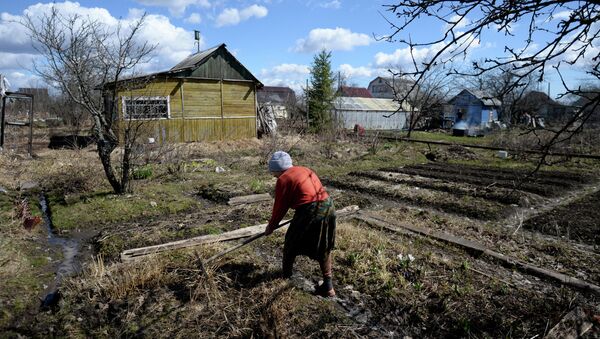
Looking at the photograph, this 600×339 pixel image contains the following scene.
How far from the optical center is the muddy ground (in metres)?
3.52

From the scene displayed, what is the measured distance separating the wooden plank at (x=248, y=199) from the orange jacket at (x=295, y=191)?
429 centimetres

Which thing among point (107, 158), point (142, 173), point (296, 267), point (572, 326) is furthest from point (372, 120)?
point (572, 326)

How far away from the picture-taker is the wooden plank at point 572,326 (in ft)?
10.5

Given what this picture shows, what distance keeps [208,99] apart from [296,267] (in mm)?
15006

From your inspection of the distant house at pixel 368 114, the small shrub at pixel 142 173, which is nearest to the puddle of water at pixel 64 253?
the small shrub at pixel 142 173

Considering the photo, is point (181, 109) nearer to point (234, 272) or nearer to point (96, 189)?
point (96, 189)

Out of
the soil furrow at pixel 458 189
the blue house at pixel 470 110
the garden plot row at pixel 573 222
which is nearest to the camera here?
the garden plot row at pixel 573 222

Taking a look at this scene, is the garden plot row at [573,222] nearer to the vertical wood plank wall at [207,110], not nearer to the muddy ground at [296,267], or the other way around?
the muddy ground at [296,267]

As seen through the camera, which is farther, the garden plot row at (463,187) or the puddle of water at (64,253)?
the garden plot row at (463,187)

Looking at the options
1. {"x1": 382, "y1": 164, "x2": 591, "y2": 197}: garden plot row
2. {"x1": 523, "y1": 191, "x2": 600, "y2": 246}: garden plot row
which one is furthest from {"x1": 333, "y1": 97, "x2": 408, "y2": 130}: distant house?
{"x1": 523, "y1": 191, "x2": 600, "y2": 246}: garden plot row

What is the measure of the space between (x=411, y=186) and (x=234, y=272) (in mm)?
6573

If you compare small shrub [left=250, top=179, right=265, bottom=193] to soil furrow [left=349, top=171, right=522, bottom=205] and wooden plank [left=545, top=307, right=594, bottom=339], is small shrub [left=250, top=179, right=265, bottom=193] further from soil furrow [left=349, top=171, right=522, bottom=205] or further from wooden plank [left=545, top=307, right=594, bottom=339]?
wooden plank [left=545, top=307, right=594, bottom=339]

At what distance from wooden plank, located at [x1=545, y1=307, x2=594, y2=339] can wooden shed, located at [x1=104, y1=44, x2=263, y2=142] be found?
14738 mm

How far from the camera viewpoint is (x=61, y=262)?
5207mm
